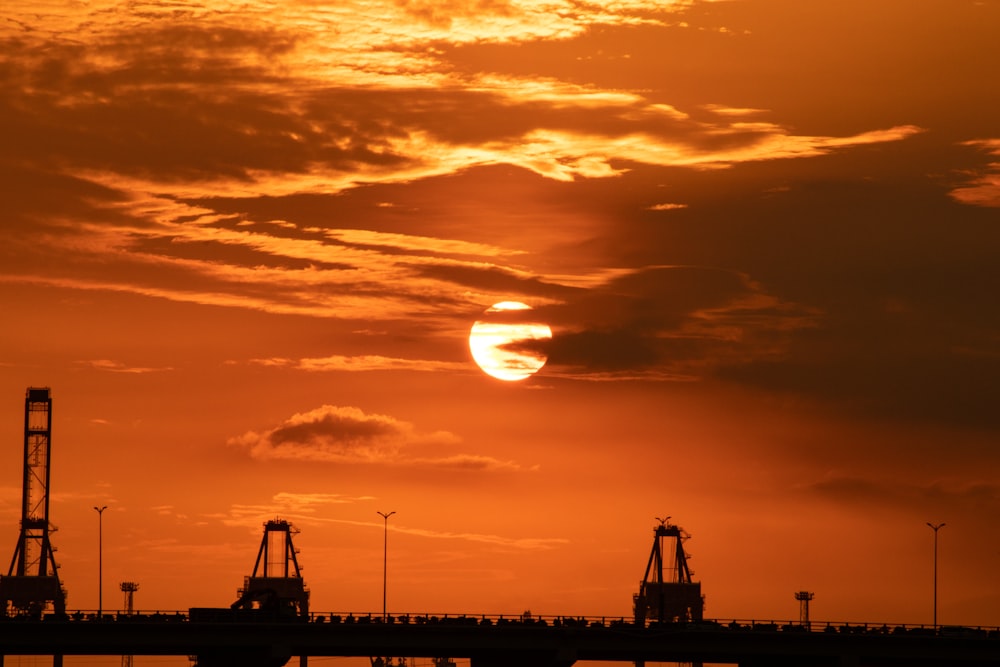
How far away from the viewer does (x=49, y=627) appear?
654 ft
